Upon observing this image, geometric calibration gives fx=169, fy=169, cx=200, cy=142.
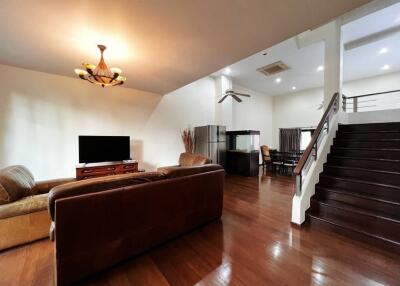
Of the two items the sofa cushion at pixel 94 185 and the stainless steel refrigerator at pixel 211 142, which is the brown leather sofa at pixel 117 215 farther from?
the stainless steel refrigerator at pixel 211 142

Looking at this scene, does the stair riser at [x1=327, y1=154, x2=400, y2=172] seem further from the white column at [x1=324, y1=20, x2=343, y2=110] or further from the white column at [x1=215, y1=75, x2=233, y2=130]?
the white column at [x1=215, y1=75, x2=233, y2=130]

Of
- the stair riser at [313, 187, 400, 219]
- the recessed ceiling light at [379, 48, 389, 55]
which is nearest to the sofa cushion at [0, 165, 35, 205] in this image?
the stair riser at [313, 187, 400, 219]

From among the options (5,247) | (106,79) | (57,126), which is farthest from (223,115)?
(5,247)

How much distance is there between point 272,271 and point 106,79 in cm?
332

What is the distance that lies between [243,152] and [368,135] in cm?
325

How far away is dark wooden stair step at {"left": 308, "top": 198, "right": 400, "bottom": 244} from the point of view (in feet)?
6.99

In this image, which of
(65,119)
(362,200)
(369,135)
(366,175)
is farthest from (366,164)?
(65,119)

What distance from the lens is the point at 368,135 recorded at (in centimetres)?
358

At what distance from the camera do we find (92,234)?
5.13 feet

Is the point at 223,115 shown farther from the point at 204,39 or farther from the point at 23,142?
the point at 23,142

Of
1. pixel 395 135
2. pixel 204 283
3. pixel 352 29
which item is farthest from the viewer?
pixel 352 29

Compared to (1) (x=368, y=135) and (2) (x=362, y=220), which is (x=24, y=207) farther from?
(1) (x=368, y=135)

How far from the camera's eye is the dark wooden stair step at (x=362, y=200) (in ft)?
7.52

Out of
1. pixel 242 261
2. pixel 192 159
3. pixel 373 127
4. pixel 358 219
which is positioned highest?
pixel 373 127
